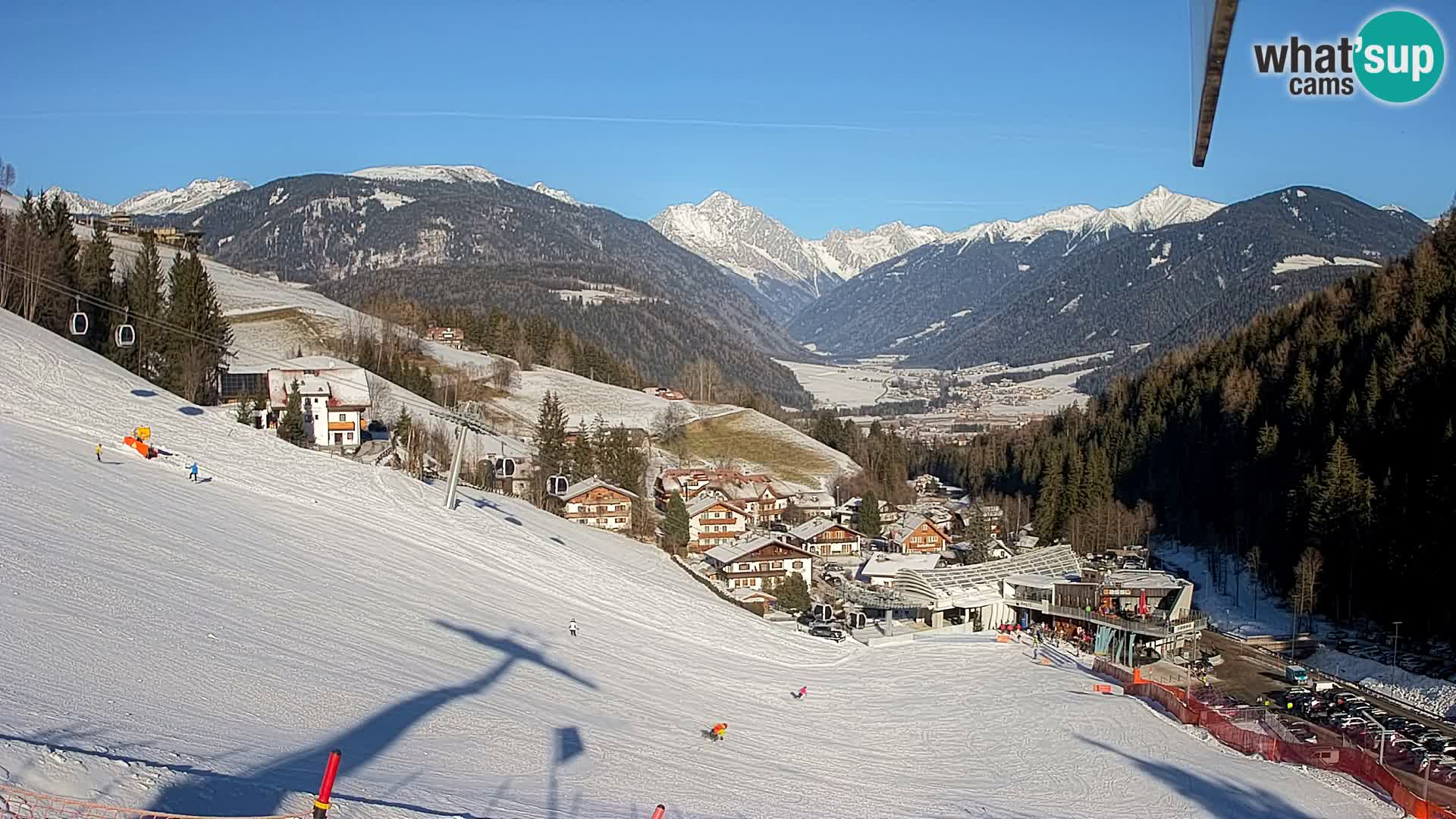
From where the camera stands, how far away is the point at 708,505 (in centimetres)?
6606

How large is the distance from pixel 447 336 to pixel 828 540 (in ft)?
219

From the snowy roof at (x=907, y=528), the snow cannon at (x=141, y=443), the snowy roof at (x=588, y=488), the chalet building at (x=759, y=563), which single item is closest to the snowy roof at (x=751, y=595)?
the chalet building at (x=759, y=563)

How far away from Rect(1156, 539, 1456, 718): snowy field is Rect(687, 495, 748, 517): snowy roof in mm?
24439


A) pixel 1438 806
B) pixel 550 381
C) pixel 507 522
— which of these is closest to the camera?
pixel 1438 806

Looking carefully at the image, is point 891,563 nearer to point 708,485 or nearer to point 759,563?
point 759,563

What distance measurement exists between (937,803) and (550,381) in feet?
301

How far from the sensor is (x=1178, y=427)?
79000 millimetres

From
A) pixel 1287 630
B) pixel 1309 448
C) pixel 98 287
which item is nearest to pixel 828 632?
pixel 1287 630

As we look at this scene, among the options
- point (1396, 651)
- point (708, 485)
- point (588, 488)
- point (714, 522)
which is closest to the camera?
point (1396, 651)

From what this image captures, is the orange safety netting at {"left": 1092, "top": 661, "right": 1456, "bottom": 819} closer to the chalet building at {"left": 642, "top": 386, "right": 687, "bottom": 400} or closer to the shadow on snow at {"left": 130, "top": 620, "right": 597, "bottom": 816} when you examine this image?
the shadow on snow at {"left": 130, "top": 620, "right": 597, "bottom": 816}

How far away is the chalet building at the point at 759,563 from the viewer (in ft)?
173

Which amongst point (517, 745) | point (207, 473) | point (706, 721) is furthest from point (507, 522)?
point (517, 745)

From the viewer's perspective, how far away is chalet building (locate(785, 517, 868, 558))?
62.6 metres

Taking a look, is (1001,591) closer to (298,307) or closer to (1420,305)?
(1420,305)
